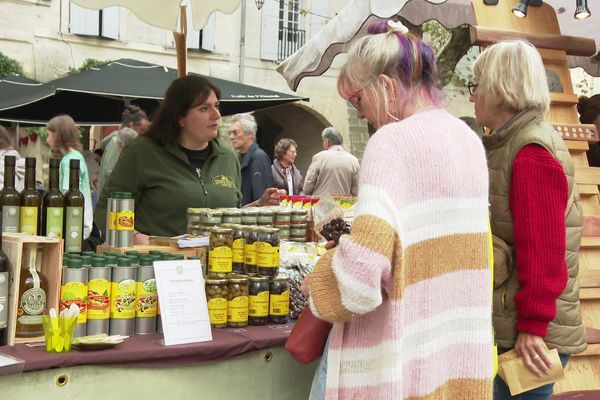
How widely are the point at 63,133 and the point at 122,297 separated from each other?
4426 mm

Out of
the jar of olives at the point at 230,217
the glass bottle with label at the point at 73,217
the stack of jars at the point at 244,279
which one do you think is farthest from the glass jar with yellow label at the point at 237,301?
the glass bottle with label at the point at 73,217

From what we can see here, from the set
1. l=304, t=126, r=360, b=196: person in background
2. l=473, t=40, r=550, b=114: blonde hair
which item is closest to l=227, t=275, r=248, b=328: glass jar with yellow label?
l=473, t=40, r=550, b=114: blonde hair

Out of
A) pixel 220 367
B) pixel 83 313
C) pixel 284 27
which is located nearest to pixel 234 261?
pixel 220 367

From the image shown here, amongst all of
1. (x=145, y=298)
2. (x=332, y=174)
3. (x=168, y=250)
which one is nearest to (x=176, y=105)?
(x=168, y=250)

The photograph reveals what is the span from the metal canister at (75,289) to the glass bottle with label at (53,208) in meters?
0.39

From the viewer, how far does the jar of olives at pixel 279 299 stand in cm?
296

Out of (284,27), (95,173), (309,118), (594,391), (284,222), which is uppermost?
(284,27)

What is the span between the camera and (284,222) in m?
3.49

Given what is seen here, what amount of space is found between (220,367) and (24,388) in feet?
2.06

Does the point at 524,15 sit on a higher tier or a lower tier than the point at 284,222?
higher

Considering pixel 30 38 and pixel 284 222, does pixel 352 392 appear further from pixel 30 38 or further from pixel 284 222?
pixel 30 38

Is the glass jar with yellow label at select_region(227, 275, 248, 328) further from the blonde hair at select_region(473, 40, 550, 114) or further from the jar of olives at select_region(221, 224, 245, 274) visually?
the blonde hair at select_region(473, 40, 550, 114)

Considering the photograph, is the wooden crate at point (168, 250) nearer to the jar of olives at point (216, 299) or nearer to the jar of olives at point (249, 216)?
the jar of olives at point (216, 299)

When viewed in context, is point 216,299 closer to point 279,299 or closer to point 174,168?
point 279,299
